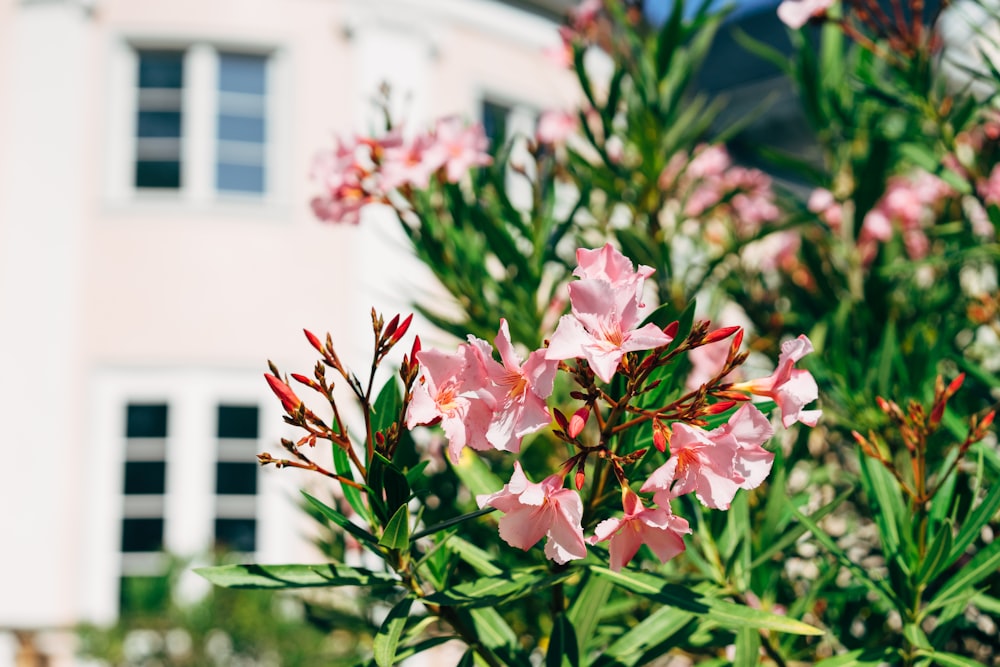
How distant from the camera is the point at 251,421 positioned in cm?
626

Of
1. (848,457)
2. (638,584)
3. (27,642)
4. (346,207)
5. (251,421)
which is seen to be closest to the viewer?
(638,584)

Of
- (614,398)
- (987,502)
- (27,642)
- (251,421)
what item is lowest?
(27,642)

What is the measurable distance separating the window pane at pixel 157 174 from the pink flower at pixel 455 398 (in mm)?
6034

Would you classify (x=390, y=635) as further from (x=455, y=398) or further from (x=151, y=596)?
(x=151, y=596)

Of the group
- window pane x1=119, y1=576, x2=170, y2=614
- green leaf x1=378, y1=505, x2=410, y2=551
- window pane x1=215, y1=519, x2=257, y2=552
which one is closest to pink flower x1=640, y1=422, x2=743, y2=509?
green leaf x1=378, y1=505, x2=410, y2=551

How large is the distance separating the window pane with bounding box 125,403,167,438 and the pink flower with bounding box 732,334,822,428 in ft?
19.1

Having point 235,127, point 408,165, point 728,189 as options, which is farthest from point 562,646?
point 235,127

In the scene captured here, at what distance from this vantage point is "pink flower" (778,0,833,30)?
1.58 metres

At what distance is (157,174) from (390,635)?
611cm

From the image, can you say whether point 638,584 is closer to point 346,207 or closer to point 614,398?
point 614,398

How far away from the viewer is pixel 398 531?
0.88m

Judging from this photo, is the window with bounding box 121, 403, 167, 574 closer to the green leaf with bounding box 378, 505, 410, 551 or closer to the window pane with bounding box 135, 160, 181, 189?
the window pane with bounding box 135, 160, 181, 189

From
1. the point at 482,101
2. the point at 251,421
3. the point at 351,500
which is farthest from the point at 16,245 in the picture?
the point at 351,500

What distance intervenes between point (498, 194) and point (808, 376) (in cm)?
94
